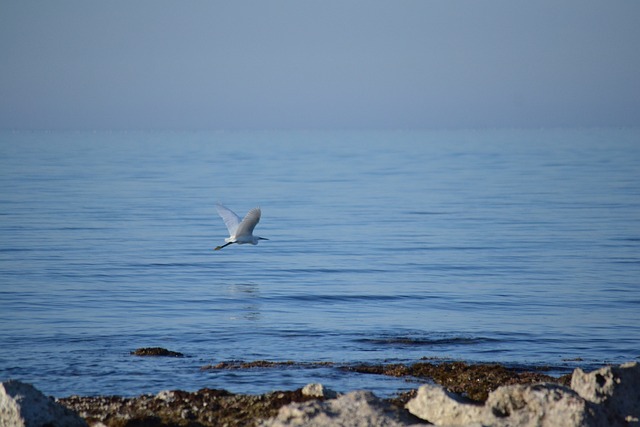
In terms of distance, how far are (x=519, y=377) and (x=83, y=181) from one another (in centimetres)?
4801

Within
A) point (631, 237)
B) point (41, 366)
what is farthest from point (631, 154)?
point (41, 366)

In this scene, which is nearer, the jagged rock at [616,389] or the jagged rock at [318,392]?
the jagged rock at [616,389]

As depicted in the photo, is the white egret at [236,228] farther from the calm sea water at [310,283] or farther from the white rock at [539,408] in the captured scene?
the white rock at [539,408]

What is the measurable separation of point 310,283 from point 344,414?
14.8 m

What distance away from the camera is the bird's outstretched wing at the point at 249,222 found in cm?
2161

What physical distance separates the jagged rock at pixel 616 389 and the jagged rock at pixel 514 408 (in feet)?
1.19

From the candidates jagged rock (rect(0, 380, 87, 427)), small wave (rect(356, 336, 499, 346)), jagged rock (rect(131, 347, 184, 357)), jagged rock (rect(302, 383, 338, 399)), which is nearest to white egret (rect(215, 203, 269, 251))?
small wave (rect(356, 336, 499, 346))

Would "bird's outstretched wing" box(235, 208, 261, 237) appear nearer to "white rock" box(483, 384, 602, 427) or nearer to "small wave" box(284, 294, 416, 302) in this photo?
"small wave" box(284, 294, 416, 302)

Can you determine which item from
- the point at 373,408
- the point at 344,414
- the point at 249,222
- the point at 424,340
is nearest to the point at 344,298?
the point at 249,222

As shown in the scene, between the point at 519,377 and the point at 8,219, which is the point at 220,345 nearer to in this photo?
the point at 519,377

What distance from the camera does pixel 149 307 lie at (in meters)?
19.2

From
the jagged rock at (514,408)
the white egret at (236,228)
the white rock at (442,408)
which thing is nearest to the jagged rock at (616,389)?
the jagged rock at (514,408)

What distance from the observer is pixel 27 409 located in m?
8.05

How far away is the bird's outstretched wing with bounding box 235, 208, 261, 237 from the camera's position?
21611mm
